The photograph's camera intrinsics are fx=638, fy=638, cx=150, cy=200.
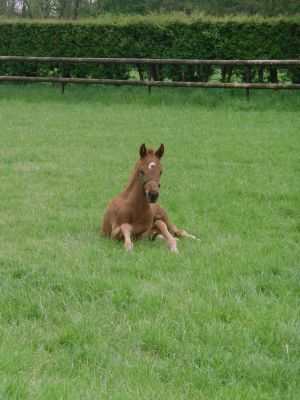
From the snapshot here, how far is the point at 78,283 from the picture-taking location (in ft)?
16.7

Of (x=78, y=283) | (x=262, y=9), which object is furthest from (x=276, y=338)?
(x=262, y=9)

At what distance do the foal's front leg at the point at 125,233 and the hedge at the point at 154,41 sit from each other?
45.5ft

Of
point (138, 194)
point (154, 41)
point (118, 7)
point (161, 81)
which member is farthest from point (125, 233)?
point (118, 7)

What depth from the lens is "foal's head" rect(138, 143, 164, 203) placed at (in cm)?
611

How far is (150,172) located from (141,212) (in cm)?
52

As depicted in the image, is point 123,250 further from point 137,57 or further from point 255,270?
point 137,57

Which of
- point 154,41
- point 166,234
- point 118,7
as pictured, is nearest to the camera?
point 166,234

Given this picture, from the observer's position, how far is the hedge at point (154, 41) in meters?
19.4

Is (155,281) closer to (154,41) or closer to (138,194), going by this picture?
(138,194)

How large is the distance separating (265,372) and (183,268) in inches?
78.5

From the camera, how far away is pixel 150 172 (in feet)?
20.4

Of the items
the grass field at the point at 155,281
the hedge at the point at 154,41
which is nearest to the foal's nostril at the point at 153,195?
the grass field at the point at 155,281

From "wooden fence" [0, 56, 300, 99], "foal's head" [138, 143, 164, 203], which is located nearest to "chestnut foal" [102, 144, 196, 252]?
"foal's head" [138, 143, 164, 203]

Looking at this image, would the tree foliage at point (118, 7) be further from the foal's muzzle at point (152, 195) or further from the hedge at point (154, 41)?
the foal's muzzle at point (152, 195)
